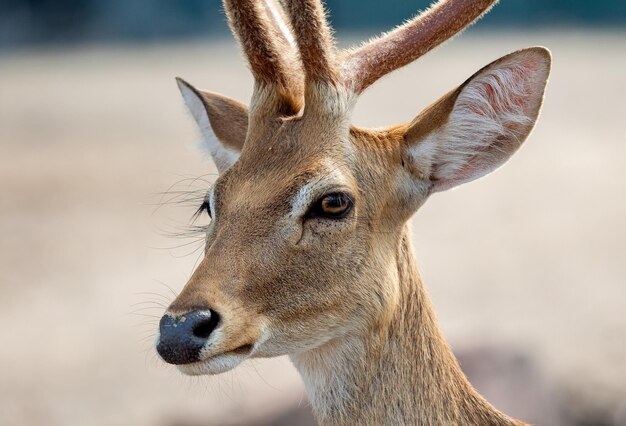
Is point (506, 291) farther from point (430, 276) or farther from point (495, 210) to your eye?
point (495, 210)

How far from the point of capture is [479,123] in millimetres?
4516

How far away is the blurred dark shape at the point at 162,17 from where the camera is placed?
26.2 m

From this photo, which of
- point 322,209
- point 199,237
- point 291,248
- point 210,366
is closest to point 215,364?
point 210,366

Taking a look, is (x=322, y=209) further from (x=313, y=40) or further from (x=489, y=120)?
(x=489, y=120)

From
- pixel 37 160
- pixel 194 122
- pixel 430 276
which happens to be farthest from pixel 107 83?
pixel 194 122

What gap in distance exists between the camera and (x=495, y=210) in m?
14.2

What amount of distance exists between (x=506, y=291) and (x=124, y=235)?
4.87 m

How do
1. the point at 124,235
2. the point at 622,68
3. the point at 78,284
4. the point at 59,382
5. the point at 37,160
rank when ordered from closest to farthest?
1. the point at 59,382
2. the point at 78,284
3. the point at 124,235
4. the point at 37,160
5. the point at 622,68

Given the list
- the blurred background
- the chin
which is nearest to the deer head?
the chin

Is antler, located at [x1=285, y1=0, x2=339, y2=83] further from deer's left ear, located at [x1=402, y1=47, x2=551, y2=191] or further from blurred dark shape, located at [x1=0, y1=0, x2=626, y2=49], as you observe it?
blurred dark shape, located at [x1=0, y1=0, x2=626, y2=49]

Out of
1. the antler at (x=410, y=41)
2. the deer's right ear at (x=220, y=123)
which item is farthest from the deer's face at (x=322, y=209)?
the deer's right ear at (x=220, y=123)

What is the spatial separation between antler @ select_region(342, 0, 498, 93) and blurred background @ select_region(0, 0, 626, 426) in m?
0.93

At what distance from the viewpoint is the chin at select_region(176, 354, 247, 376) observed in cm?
397

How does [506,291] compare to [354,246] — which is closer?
[354,246]
